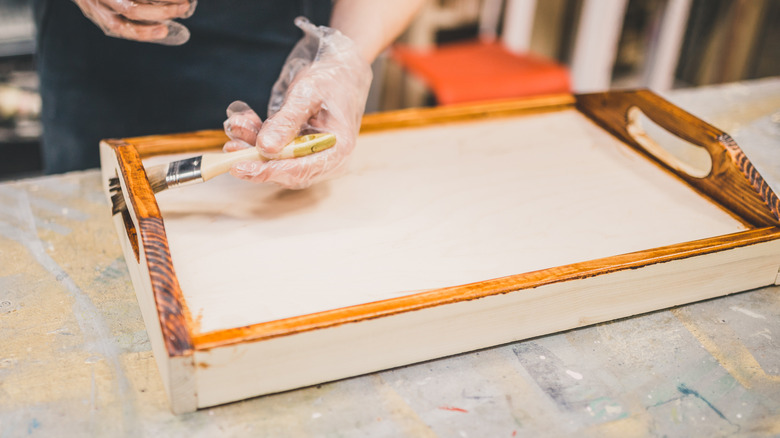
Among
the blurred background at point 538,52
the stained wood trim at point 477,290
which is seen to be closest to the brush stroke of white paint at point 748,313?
the stained wood trim at point 477,290

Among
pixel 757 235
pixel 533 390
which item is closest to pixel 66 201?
pixel 533 390

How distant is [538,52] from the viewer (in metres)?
3.28

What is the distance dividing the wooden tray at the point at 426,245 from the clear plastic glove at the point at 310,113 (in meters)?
0.08

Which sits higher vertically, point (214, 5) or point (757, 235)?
point (214, 5)

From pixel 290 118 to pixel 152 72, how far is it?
541 millimetres

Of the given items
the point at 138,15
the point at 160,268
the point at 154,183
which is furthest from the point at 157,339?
the point at 138,15

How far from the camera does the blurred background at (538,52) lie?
7.95ft

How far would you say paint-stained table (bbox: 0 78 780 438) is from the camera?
0.70 meters

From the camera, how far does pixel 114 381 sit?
0.74m

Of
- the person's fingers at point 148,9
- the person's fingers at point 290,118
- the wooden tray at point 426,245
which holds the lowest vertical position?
the wooden tray at point 426,245

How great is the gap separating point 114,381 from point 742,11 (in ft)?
9.50

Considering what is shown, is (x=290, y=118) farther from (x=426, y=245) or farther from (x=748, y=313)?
(x=748, y=313)

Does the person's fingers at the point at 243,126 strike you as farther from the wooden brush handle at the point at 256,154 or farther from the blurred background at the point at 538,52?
the blurred background at the point at 538,52

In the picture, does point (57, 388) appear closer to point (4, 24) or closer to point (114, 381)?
point (114, 381)
